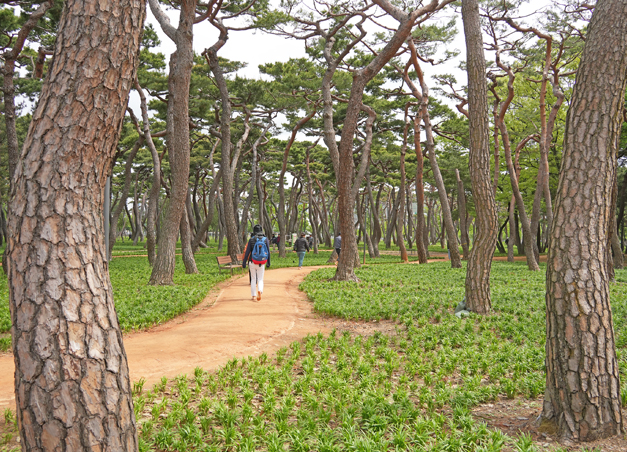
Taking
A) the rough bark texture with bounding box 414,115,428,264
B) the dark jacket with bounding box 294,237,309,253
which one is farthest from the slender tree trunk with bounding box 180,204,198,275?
the rough bark texture with bounding box 414,115,428,264

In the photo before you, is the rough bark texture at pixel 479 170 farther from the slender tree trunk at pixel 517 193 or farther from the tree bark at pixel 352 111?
the slender tree trunk at pixel 517 193

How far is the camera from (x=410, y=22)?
10.7 m

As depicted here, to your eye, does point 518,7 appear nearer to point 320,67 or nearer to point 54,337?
point 320,67

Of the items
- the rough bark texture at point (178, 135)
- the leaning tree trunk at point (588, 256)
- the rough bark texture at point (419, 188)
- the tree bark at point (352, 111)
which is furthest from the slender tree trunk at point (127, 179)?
the leaning tree trunk at point (588, 256)

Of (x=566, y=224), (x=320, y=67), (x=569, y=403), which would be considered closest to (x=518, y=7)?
(x=320, y=67)

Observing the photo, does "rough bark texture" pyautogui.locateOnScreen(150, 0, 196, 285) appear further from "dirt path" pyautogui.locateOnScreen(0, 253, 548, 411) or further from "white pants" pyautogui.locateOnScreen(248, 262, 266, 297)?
"white pants" pyautogui.locateOnScreen(248, 262, 266, 297)

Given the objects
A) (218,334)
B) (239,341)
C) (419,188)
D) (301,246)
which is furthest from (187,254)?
(239,341)

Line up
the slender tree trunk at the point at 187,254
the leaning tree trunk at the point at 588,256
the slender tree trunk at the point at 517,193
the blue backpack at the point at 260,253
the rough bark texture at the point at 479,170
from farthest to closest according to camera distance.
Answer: the slender tree trunk at the point at 517,193 < the slender tree trunk at the point at 187,254 < the blue backpack at the point at 260,253 < the rough bark texture at the point at 479,170 < the leaning tree trunk at the point at 588,256

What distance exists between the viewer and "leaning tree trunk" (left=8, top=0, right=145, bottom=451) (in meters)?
2.12

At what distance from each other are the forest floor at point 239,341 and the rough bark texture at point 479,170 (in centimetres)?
184

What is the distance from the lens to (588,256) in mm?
3557

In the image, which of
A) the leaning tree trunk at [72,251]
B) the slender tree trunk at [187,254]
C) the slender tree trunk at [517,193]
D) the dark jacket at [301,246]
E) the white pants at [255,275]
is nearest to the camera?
the leaning tree trunk at [72,251]

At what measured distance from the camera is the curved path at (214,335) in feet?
17.5

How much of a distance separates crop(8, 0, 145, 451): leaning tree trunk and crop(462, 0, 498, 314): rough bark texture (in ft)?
23.3
